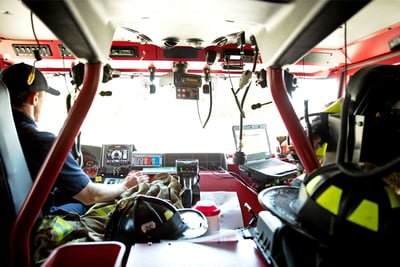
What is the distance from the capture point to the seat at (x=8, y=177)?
A: 81 centimetres

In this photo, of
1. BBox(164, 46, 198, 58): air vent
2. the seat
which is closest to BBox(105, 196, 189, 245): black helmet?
the seat

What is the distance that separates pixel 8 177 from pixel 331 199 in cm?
107

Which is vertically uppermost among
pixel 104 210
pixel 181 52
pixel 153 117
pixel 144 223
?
pixel 181 52

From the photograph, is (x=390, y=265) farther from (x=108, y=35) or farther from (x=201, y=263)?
(x=108, y=35)

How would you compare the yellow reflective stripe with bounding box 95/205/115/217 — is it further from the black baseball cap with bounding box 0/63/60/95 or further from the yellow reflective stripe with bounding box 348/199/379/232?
the yellow reflective stripe with bounding box 348/199/379/232

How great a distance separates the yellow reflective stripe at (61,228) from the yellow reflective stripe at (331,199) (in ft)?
3.37

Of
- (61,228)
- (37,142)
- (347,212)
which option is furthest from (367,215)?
(37,142)

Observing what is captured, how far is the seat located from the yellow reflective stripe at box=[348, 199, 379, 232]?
3.58 feet

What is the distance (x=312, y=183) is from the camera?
1.74 ft

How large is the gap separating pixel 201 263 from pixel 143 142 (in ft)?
6.54

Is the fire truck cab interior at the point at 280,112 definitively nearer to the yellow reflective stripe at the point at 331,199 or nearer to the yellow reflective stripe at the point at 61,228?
the yellow reflective stripe at the point at 331,199

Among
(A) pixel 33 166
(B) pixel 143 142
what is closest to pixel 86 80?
(A) pixel 33 166

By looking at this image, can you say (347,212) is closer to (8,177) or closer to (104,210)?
(8,177)

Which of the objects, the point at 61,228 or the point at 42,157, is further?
the point at 42,157
